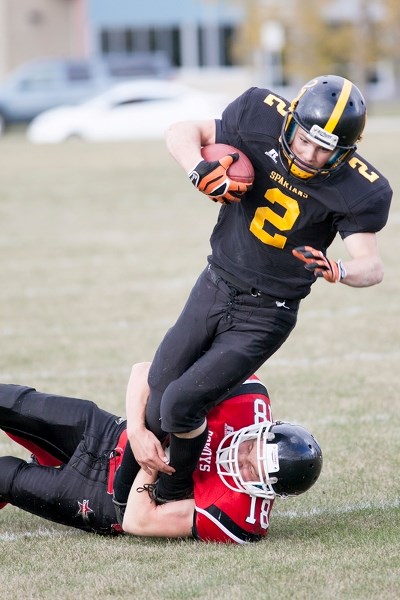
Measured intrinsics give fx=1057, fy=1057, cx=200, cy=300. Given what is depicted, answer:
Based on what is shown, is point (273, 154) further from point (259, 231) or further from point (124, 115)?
point (124, 115)

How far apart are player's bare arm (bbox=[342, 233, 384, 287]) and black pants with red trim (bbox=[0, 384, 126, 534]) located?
1.36 metres

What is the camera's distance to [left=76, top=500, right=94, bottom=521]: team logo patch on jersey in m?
4.41

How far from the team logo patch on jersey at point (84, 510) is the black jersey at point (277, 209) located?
115 cm

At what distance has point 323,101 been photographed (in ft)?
13.4

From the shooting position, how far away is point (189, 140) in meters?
4.38

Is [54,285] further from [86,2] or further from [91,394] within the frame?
[86,2]

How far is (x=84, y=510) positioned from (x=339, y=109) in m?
1.94

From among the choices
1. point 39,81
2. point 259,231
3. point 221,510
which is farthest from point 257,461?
point 39,81

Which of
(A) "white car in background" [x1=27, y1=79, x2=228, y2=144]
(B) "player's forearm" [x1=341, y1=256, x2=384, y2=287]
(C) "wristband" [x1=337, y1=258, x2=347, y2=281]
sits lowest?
(A) "white car in background" [x1=27, y1=79, x2=228, y2=144]

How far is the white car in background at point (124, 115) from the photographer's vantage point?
25359 millimetres

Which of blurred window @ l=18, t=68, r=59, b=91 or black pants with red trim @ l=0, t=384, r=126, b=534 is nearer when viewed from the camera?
black pants with red trim @ l=0, t=384, r=126, b=534

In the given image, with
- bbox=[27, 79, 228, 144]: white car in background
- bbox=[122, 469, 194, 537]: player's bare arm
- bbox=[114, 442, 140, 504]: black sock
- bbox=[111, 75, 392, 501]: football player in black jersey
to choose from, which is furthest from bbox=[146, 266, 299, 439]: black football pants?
bbox=[27, 79, 228, 144]: white car in background

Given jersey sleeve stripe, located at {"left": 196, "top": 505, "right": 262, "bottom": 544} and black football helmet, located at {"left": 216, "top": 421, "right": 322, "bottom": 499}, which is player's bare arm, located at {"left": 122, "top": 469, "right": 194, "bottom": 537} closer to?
jersey sleeve stripe, located at {"left": 196, "top": 505, "right": 262, "bottom": 544}

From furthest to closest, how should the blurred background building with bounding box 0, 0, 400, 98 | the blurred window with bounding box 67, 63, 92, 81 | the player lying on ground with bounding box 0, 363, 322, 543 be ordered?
the blurred background building with bounding box 0, 0, 400, 98, the blurred window with bounding box 67, 63, 92, 81, the player lying on ground with bounding box 0, 363, 322, 543
